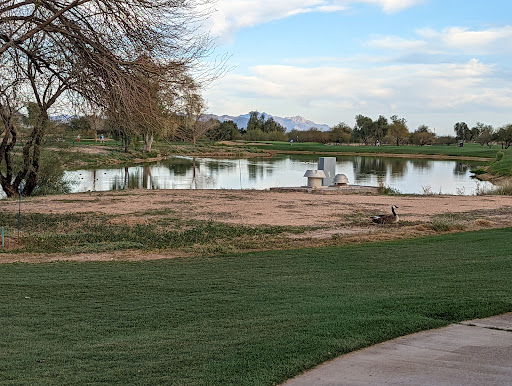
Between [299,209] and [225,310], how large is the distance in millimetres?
16446

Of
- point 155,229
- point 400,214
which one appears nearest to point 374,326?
point 155,229

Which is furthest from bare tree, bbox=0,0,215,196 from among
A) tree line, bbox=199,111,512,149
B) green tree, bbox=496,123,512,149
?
tree line, bbox=199,111,512,149

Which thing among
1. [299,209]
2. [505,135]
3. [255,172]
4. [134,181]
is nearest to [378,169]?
[255,172]

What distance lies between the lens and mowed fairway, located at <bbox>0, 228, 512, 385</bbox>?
6113 mm

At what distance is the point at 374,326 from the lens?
7.36 metres

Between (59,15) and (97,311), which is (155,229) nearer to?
(59,15)

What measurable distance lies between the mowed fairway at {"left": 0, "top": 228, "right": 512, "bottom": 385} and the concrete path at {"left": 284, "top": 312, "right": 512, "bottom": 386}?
0.74 feet

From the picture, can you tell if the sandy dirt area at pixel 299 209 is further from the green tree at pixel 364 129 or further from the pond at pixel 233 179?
the green tree at pixel 364 129

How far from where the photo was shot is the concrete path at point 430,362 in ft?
18.2

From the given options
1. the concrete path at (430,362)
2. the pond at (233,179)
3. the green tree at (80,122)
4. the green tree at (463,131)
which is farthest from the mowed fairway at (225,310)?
the green tree at (463,131)

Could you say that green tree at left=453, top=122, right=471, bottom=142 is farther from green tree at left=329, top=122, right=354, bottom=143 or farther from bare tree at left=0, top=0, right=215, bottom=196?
bare tree at left=0, top=0, right=215, bottom=196

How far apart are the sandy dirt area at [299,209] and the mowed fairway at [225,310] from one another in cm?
352

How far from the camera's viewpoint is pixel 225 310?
8727mm

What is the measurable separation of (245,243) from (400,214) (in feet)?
28.5
